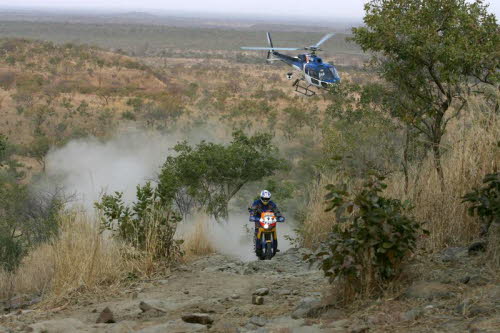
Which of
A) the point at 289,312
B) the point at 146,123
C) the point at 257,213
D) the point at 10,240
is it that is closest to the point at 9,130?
the point at 146,123

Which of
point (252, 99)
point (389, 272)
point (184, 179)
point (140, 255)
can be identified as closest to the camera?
point (389, 272)

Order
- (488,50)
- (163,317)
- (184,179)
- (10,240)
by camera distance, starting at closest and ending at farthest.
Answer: (163,317)
(488,50)
(10,240)
(184,179)

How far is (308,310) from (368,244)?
65 cm

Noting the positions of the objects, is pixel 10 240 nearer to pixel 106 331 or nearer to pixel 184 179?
pixel 184 179

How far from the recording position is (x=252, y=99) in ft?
Answer: 132

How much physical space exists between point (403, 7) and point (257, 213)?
351cm

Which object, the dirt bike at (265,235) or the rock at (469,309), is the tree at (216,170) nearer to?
the dirt bike at (265,235)

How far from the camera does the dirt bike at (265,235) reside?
9555 millimetres

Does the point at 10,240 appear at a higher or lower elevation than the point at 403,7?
lower

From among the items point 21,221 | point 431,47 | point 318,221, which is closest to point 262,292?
point 318,221

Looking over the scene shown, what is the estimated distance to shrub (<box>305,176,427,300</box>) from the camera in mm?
4656

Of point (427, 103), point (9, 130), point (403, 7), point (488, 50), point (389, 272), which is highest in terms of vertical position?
point (403, 7)

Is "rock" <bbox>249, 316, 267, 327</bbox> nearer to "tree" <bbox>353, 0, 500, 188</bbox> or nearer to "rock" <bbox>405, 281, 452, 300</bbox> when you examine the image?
"rock" <bbox>405, 281, 452, 300</bbox>

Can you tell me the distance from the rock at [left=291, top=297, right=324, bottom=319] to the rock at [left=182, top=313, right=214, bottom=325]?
2.04 ft
